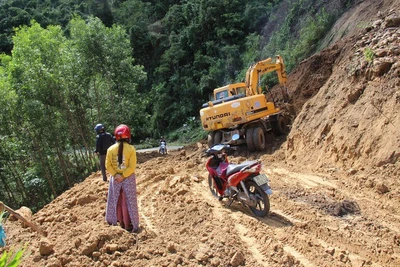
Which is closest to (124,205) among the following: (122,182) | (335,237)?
(122,182)

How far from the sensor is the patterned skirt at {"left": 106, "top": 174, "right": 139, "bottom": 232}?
529cm

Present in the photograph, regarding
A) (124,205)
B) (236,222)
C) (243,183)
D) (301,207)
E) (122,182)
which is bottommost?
(301,207)

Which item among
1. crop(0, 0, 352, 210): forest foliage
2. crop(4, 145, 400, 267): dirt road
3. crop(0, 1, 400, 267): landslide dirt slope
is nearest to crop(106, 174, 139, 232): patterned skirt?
crop(4, 145, 400, 267): dirt road

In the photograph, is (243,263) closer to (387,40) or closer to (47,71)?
(387,40)

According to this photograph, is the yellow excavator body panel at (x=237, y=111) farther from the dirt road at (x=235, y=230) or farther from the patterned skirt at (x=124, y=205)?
the patterned skirt at (x=124, y=205)

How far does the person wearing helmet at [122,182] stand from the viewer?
206 inches

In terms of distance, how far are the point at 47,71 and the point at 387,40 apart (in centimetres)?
1305

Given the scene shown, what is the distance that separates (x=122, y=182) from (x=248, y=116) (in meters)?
7.58

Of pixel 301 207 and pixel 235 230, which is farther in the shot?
pixel 301 207

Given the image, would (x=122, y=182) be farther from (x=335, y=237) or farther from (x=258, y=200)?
(x=335, y=237)

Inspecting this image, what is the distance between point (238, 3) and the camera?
32406 millimetres

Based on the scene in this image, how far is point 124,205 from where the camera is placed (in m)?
5.35

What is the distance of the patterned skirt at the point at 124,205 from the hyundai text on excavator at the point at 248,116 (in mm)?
7428

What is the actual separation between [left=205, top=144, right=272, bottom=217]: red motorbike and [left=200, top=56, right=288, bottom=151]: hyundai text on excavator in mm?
5384
